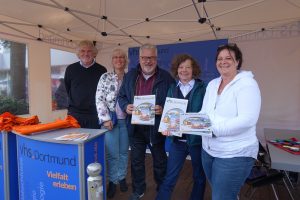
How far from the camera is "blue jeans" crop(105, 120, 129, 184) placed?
8.80 ft

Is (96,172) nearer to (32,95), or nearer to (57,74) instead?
(32,95)

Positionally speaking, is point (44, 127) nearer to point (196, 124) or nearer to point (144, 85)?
point (144, 85)

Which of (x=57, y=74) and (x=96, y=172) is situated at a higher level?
Answer: (x=57, y=74)

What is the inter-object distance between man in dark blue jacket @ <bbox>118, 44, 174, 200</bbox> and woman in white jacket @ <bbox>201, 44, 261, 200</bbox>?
70 centimetres

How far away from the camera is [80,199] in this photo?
157cm

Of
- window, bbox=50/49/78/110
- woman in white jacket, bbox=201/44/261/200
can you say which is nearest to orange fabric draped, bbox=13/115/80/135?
woman in white jacket, bbox=201/44/261/200

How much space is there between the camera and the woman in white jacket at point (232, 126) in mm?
1480

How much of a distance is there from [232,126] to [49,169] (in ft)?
4.03

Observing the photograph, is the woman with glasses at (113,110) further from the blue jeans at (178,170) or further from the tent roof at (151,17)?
the tent roof at (151,17)

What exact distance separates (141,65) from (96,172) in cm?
133

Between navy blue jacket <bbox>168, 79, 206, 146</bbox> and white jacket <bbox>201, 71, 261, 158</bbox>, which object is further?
navy blue jacket <bbox>168, 79, 206, 146</bbox>

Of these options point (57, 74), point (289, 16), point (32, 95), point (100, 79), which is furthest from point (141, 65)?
point (57, 74)

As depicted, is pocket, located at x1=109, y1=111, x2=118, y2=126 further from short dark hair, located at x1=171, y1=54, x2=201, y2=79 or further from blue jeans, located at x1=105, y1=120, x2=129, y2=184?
short dark hair, located at x1=171, y1=54, x2=201, y2=79

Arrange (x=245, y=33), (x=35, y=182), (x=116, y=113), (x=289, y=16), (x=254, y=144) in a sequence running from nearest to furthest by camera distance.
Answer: (x=254, y=144)
(x=35, y=182)
(x=116, y=113)
(x=289, y=16)
(x=245, y=33)
